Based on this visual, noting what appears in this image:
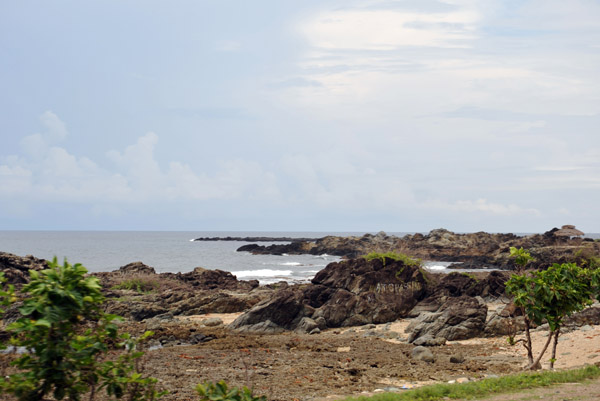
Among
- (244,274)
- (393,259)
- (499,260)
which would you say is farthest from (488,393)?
(499,260)

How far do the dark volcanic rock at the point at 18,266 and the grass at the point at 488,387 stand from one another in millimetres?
28255

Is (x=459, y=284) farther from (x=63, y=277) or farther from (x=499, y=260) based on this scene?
(x=499, y=260)

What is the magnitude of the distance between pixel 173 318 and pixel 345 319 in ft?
32.0

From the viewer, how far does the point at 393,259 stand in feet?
111

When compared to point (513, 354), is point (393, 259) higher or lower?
higher

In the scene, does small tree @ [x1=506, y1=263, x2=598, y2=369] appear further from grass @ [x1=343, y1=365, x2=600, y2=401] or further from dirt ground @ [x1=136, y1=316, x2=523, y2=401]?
dirt ground @ [x1=136, y1=316, x2=523, y2=401]

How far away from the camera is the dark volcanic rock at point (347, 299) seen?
88.5 ft

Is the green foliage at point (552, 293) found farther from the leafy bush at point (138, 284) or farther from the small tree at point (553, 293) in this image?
the leafy bush at point (138, 284)

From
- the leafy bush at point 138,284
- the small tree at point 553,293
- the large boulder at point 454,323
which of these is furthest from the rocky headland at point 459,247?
the small tree at point 553,293

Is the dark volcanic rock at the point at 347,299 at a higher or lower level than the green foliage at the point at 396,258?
lower

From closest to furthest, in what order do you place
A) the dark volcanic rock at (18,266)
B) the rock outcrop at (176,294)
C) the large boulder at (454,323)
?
the large boulder at (454,323), the rock outcrop at (176,294), the dark volcanic rock at (18,266)

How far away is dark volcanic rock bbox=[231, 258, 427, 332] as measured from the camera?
88.5ft

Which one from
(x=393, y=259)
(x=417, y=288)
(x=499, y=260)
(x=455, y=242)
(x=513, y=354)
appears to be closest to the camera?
(x=513, y=354)

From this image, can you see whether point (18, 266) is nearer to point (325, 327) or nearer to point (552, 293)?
point (325, 327)
